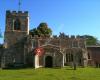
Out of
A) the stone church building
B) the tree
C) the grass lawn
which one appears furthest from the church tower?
the grass lawn

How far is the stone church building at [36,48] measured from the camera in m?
51.7

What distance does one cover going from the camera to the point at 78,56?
53.5 m

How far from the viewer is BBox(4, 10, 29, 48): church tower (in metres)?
54.7

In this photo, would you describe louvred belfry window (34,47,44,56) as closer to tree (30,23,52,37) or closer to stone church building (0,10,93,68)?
stone church building (0,10,93,68)

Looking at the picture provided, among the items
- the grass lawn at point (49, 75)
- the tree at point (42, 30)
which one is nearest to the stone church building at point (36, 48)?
the tree at point (42, 30)

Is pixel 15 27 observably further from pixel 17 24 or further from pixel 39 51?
pixel 39 51

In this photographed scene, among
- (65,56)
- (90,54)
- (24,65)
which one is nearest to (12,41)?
(24,65)

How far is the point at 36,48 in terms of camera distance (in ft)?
172

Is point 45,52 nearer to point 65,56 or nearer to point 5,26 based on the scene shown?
point 65,56

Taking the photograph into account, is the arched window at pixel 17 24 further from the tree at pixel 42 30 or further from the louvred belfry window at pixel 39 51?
the tree at pixel 42 30

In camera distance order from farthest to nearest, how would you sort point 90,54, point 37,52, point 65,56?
point 90,54, point 65,56, point 37,52

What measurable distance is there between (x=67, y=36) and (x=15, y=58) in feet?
35.3

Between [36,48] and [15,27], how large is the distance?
675 cm

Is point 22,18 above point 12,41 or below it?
above
